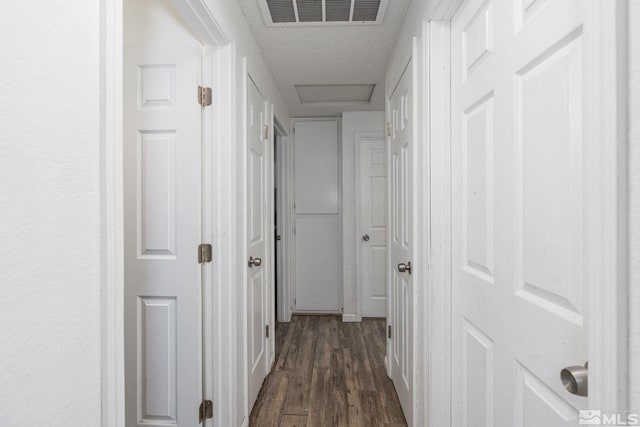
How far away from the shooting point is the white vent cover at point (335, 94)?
3.10 metres

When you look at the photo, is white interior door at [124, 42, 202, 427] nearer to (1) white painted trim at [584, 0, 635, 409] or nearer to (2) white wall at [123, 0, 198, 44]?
(2) white wall at [123, 0, 198, 44]

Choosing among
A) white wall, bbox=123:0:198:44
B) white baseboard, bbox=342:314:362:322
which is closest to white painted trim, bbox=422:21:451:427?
white wall, bbox=123:0:198:44

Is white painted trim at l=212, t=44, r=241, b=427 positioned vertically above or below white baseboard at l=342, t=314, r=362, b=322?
above

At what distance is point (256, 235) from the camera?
2236 millimetres

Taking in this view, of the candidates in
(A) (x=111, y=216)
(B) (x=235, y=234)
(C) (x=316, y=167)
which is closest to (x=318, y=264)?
(C) (x=316, y=167)

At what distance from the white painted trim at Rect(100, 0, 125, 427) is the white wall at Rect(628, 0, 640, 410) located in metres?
0.95

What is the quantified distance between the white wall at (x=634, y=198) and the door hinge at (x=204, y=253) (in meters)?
1.47

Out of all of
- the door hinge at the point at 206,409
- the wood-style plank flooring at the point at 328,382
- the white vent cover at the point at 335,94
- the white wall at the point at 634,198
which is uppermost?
the white vent cover at the point at 335,94

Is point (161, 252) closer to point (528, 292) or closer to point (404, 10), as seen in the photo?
point (528, 292)

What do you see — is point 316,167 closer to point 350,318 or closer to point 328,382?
point 350,318

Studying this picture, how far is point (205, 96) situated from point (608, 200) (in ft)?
5.07

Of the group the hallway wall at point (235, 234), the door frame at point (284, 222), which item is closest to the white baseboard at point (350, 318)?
the door frame at point (284, 222)

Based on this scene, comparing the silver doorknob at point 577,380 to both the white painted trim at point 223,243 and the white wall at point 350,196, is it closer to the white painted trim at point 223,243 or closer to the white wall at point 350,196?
the white painted trim at point 223,243

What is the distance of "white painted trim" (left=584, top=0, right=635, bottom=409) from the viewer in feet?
1.61
